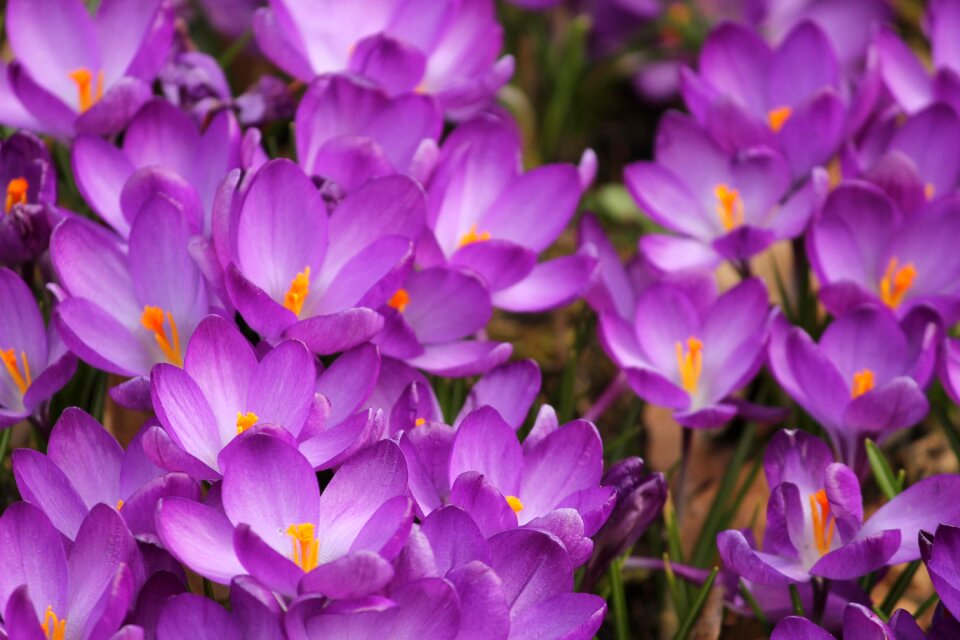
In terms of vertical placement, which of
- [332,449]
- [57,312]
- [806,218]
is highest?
[57,312]

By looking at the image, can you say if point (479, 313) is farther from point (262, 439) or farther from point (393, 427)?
point (262, 439)

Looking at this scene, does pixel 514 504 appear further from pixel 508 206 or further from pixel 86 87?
pixel 86 87

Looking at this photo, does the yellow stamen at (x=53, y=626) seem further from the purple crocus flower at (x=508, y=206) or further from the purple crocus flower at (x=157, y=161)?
the purple crocus flower at (x=508, y=206)

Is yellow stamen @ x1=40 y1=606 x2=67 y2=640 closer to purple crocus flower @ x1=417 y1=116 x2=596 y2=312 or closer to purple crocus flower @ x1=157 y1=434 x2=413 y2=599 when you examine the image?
purple crocus flower @ x1=157 y1=434 x2=413 y2=599

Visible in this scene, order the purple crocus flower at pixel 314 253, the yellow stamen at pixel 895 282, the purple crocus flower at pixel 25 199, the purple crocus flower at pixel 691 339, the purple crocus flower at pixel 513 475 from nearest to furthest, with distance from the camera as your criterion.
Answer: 1. the purple crocus flower at pixel 513 475
2. the purple crocus flower at pixel 314 253
3. the purple crocus flower at pixel 25 199
4. the purple crocus flower at pixel 691 339
5. the yellow stamen at pixel 895 282

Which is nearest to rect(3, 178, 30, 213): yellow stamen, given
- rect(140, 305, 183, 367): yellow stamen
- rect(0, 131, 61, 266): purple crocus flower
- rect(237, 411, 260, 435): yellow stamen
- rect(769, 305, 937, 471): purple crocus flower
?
rect(0, 131, 61, 266): purple crocus flower

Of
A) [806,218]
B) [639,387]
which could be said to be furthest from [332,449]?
[806,218]

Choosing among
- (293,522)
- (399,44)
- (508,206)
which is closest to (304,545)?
(293,522)

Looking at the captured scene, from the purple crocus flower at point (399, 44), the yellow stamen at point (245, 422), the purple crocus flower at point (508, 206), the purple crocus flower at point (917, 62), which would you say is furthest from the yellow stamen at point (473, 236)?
the purple crocus flower at point (917, 62)
